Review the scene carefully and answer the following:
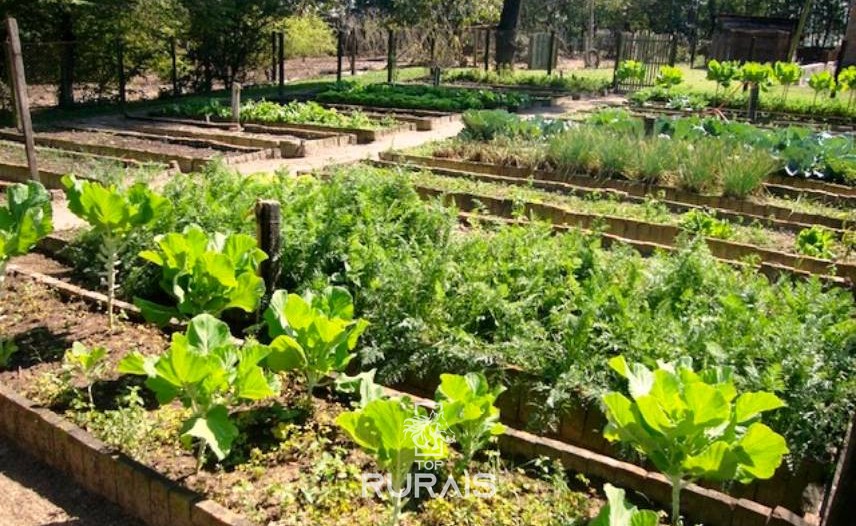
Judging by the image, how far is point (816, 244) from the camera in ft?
23.5

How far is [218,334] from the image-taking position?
3623 mm

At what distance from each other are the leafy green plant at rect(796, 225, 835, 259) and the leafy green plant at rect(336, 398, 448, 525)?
535 centimetres

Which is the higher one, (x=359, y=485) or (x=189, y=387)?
(x=189, y=387)

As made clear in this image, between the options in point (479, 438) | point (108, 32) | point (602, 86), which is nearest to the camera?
point (479, 438)

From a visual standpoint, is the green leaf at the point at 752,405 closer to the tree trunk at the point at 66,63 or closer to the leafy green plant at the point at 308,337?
the leafy green plant at the point at 308,337

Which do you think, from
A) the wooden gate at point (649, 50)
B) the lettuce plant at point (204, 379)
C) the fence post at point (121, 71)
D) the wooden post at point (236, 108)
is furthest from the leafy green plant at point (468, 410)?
the wooden gate at point (649, 50)

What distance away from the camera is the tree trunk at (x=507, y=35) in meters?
26.8

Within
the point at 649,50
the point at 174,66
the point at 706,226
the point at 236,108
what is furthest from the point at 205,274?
the point at 649,50

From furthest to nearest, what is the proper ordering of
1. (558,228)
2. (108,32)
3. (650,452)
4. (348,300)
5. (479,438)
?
(108,32) < (558,228) < (348,300) < (479,438) < (650,452)

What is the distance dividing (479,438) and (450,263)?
5.73 ft

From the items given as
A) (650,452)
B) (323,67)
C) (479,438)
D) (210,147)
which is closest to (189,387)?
(479,438)

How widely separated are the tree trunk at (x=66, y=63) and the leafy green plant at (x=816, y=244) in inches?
581

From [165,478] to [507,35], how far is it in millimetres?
25410

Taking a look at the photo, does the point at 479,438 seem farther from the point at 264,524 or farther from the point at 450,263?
the point at 450,263
